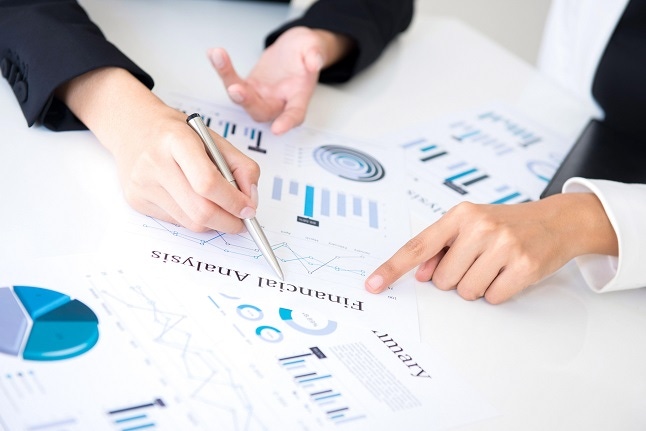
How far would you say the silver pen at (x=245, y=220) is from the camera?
76 centimetres

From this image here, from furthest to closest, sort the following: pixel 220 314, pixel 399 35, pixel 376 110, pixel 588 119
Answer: pixel 399 35, pixel 588 119, pixel 376 110, pixel 220 314

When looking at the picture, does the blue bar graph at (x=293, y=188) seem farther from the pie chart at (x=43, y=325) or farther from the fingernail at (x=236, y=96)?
the pie chart at (x=43, y=325)

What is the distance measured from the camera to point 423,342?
73 cm

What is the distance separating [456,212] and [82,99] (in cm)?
47

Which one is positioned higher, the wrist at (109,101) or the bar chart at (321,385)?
the wrist at (109,101)

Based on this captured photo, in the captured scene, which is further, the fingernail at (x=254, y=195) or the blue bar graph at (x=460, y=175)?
the blue bar graph at (x=460, y=175)

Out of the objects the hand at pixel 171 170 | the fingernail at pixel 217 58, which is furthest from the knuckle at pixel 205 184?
the fingernail at pixel 217 58

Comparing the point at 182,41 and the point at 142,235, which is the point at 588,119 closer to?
the point at 182,41

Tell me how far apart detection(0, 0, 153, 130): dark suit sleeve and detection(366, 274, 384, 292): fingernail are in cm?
39

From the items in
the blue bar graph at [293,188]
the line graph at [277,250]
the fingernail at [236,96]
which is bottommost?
the line graph at [277,250]

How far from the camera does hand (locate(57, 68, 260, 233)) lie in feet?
2.43

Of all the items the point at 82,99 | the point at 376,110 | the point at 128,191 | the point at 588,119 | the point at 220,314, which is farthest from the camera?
the point at 588,119

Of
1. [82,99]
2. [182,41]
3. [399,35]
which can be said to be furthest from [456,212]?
[399,35]

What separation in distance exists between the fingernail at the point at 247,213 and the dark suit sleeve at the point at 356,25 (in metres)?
0.49
